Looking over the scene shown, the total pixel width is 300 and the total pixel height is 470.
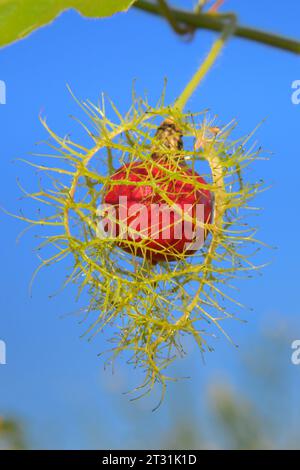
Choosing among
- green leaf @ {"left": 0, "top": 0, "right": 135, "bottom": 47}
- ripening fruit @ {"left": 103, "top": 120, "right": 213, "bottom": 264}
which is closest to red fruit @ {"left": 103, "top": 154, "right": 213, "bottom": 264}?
ripening fruit @ {"left": 103, "top": 120, "right": 213, "bottom": 264}

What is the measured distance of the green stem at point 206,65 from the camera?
46.6 inches

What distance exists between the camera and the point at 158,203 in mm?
Result: 1154

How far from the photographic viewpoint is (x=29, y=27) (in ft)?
3.57

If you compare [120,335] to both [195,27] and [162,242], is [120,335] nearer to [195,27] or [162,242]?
[162,242]

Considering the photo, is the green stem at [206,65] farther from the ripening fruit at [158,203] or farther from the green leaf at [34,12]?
the green leaf at [34,12]

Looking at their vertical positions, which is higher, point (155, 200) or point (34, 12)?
point (34, 12)

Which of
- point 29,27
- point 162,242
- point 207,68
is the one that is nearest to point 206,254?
point 162,242

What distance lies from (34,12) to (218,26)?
1.27ft

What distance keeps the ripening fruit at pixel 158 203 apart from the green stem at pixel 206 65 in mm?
50

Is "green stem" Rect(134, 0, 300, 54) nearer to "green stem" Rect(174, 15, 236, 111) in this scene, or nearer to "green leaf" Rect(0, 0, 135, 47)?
"green stem" Rect(174, 15, 236, 111)

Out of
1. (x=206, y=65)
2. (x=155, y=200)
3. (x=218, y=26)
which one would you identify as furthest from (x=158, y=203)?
(x=218, y=26)

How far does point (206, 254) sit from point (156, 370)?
7.6 inches

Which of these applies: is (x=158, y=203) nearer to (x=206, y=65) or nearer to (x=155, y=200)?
(x=155, y=200)

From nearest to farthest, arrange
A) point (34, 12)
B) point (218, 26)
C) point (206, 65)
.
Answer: point (34, 12)
point (206, 65)
point (218, 26)
